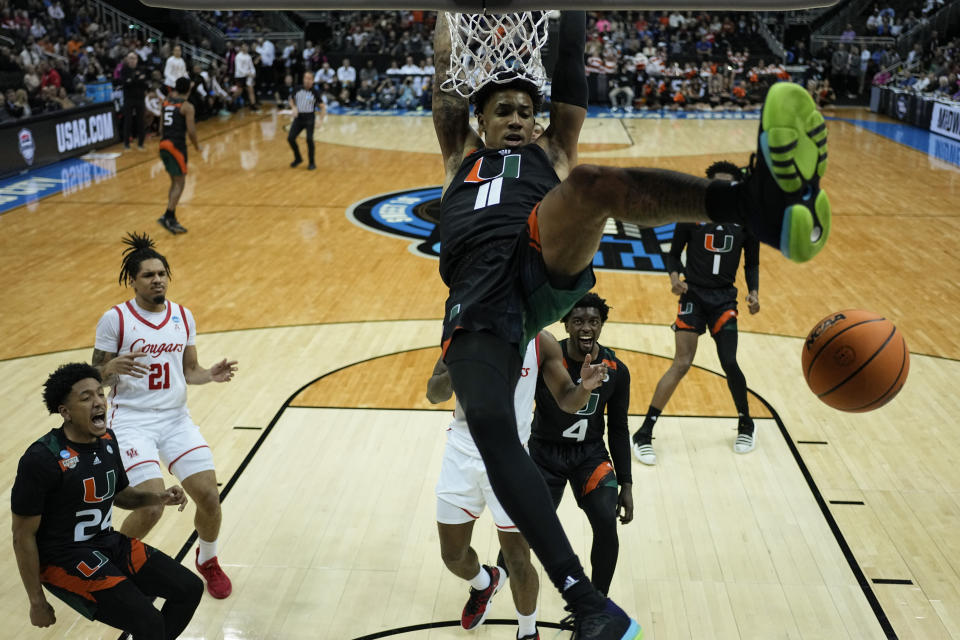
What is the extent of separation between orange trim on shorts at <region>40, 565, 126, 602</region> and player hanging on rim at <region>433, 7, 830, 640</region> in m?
1.89

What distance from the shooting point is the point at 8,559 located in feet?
16.6

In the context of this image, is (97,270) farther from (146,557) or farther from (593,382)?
(593,382)

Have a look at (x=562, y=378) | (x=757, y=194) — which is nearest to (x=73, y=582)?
(x=562, y=378)

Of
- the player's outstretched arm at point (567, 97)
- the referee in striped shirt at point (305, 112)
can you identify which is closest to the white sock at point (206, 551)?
the player's outstretched arm at point (567, 97)

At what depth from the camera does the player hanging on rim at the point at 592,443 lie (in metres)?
4.30

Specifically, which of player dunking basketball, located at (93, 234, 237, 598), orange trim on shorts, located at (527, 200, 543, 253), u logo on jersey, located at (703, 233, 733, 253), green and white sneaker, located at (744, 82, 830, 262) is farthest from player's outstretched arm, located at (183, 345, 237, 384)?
u logo on jersey, located at (703, 233, 733, 253)

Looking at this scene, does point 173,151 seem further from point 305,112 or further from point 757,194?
point 757,194

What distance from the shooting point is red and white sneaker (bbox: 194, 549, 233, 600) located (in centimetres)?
479

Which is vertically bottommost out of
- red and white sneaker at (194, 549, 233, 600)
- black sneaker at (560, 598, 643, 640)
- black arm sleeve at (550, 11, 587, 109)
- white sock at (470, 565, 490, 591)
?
red and white sneaker at (194, 549, 233, 600)

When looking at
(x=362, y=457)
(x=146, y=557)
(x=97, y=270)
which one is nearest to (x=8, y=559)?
(x=146, y=557)

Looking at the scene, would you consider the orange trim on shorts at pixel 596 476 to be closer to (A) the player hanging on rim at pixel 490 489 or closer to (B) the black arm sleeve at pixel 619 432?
(B) the black arm sleeve at pixel 619 432

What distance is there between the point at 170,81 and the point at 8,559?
16.2 metres

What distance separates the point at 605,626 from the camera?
8.55 ft

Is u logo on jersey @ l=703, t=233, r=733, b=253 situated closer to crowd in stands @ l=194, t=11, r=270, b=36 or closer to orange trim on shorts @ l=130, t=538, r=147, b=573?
orange trim on shorts @ l=130, t=538, r=147, b=573
